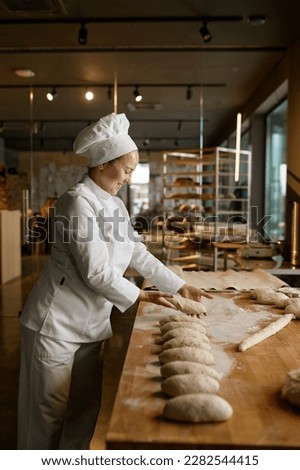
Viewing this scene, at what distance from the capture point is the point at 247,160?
4629 mm

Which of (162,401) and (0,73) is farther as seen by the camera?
(0,73)

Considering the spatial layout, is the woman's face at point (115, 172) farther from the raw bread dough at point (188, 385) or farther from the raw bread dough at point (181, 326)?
the raw bread dough at point (188, 385)

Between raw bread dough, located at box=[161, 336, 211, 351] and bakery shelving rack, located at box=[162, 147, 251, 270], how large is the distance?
300cm

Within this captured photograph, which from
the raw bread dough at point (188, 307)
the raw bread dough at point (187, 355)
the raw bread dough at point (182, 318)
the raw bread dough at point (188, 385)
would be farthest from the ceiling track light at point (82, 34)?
the raw bread dough at point (188, 385)

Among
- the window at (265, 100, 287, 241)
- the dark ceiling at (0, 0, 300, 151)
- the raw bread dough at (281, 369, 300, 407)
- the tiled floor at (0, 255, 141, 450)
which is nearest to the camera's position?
the raw bread dough at (281, 369, 300, 407)

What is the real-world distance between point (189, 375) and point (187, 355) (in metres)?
0.14

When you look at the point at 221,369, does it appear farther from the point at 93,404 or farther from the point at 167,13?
the point at 167,13

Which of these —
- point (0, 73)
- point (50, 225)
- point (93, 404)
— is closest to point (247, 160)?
point (50, 225)

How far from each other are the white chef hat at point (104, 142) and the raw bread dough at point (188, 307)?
0.58 meters

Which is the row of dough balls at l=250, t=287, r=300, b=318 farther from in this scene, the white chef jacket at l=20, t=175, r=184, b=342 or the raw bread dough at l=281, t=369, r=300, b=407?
the raw bread dough at l=281, t=369, r=300, b=407

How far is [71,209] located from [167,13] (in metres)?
2.45

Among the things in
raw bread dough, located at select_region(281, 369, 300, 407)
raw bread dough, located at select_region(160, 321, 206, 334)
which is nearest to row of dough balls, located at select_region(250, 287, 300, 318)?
raw bread dough, located at select_region(160, 321, 206, 334)

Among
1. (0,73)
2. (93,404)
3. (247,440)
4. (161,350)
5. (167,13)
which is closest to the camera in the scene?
(247,440)

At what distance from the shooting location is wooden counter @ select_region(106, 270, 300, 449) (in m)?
0.94
